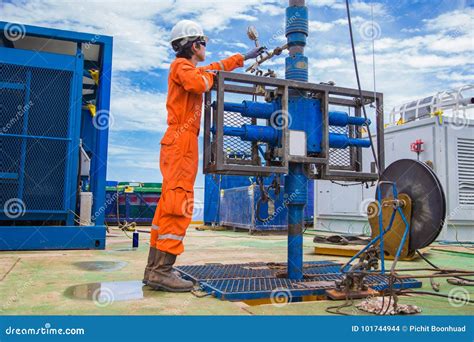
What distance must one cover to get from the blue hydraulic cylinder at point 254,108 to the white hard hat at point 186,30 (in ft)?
1.93

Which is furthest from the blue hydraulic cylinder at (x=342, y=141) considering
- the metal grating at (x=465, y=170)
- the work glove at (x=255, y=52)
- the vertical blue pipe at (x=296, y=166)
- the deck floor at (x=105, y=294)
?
the metal grating at (x=465, y=170)

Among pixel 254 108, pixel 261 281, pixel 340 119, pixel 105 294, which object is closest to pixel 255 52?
pixel 254 108

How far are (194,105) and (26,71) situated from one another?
350cm

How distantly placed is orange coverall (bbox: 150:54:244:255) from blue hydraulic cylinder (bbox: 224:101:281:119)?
0.26 m

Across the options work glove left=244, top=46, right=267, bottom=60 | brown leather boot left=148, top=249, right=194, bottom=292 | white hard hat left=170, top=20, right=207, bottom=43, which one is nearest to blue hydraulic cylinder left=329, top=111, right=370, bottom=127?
work glove left=244, top=46, right=267, bottom=60

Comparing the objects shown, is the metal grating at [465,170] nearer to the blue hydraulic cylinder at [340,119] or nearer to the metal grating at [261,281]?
the metal grating at [261,281]

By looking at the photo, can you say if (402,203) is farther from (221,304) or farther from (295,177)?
(221,304)

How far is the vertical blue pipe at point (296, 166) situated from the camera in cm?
320

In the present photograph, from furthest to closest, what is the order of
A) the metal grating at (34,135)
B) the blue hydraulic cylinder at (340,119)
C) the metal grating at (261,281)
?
the metal grating at (34,135)
the blue hydraulic cylinder at (340,119)
the metal grating at (261,281)

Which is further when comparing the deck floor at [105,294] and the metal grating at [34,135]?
the metal grating at [34,135]

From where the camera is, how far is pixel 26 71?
546 centimetres

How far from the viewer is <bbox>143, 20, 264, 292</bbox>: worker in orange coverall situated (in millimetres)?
2871
